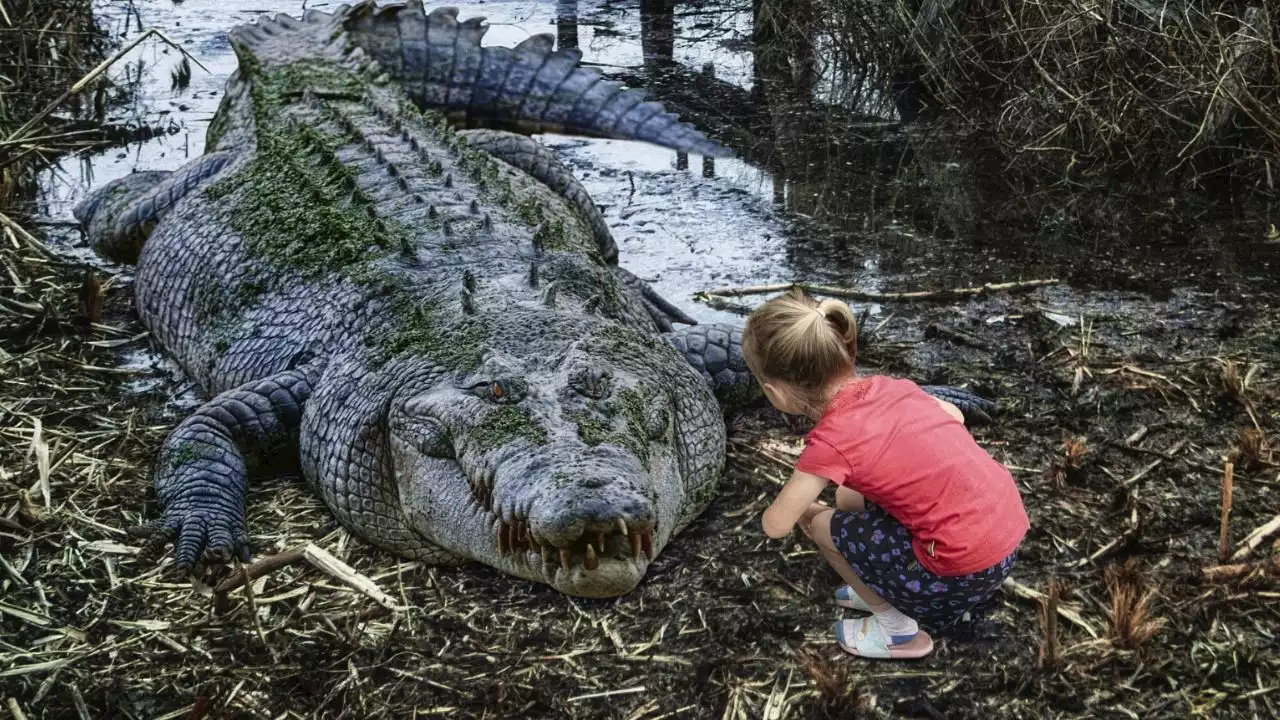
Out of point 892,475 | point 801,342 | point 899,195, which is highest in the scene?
point 801,342

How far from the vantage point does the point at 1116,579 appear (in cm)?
284

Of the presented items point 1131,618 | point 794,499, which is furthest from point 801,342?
point 1131,618

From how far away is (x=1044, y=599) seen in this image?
9.27 feet

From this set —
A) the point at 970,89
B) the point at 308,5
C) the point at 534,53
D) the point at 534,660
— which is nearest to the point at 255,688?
the point at 534,660

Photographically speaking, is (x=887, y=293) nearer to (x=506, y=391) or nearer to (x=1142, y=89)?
(x=1142, y=89)

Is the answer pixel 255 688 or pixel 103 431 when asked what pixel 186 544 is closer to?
pixel 255 688

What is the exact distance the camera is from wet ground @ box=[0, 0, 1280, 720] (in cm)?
270

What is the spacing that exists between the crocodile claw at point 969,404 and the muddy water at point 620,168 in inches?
43.5

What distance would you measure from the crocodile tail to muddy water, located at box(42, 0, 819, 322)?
9.4 inches

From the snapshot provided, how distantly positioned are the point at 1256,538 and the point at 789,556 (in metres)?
1.16

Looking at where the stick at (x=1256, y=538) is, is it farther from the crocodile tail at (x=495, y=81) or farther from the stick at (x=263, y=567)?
the crocodile tail at (x=495, y=81)

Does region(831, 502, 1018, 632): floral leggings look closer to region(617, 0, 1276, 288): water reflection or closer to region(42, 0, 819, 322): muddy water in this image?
region(42, 0, 819, 322): muddy water

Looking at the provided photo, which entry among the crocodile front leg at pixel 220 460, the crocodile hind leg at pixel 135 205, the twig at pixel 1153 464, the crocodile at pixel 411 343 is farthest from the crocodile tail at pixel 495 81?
the twig at pixel 1153 464

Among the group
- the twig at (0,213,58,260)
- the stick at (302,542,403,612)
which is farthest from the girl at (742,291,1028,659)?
the twig at (0,213,58,260)
